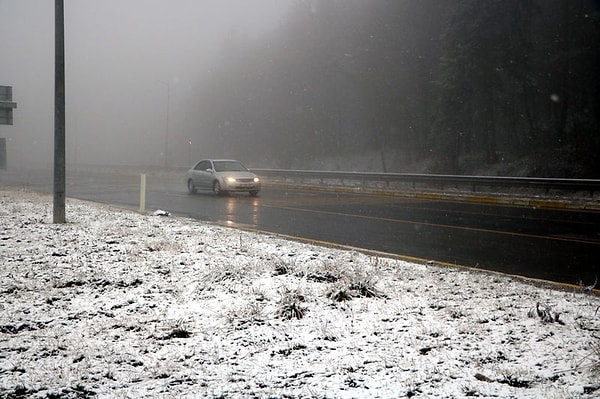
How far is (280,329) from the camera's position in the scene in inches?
199

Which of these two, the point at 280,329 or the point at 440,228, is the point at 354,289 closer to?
the point at 280,329

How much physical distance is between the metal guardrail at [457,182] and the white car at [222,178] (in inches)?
310

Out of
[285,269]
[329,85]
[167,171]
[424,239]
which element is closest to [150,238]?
[285,269]

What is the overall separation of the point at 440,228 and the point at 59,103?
9372mm

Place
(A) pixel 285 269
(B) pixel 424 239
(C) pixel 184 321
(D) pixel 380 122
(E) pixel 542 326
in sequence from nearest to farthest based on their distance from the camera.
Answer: (E) pixel 542 326 < (C) pixel 184 321 < (A) pixel 285 269 < (B) pixel 424 239 < (D) pixel 380 122

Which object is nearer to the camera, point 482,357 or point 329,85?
point 482,357

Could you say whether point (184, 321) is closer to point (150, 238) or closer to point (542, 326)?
point (542, 326)

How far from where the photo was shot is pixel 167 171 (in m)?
48.2

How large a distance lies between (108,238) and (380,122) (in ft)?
147

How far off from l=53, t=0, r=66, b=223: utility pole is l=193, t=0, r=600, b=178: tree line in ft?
101

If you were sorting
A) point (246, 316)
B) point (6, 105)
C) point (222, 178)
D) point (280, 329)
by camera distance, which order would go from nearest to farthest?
point (280, 329)
point (246, 316)
point (6, 105)
point (222, 178)

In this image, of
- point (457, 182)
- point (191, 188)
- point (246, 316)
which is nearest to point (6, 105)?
point (191, 188)

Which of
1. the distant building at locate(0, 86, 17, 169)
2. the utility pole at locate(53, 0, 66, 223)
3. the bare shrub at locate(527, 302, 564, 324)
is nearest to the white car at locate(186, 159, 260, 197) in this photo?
the distant building at locate(0, 86, 17, 169)

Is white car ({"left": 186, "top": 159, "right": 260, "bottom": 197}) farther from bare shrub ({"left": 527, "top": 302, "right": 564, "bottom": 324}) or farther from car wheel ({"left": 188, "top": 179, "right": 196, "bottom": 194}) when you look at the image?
bare shrub ({"left": 527, "top": 302, "right": 564, "bottom": 324})
